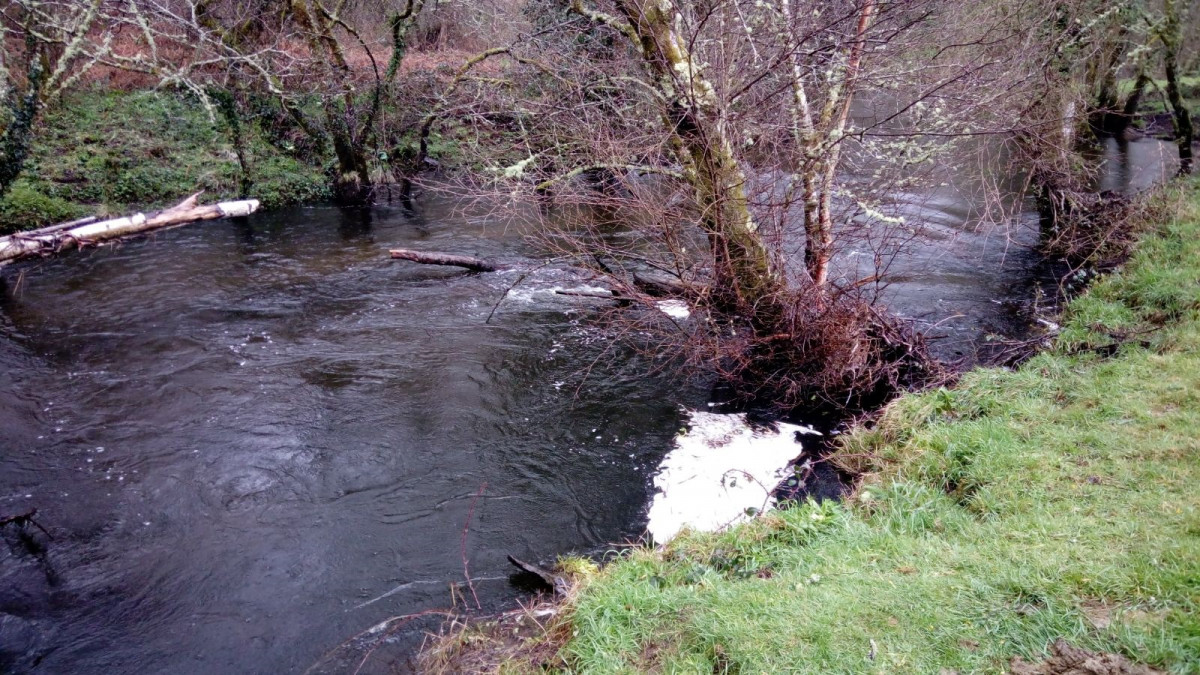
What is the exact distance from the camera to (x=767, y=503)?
6.00 metres

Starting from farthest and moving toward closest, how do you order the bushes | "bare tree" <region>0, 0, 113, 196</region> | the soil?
the bushes, "bare tree" <region>0, 0, 113, 196</region>, the soil

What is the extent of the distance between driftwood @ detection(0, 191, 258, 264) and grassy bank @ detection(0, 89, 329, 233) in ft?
7.01

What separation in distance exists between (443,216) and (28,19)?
7.46m

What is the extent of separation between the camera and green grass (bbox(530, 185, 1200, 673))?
127 inches

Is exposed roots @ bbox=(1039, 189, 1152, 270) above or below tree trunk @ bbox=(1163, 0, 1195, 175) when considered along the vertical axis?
below

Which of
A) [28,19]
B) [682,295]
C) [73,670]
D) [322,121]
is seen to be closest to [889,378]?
[682,295]

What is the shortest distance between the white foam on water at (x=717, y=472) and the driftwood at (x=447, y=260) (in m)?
5.50

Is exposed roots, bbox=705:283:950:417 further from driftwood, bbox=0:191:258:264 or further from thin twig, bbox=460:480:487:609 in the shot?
driftwood, bbox=0:191:258:264

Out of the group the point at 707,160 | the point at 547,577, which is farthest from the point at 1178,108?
the point at 547,577

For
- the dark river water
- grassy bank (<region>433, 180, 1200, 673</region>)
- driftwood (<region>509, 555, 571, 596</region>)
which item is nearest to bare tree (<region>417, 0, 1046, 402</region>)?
the dark river water

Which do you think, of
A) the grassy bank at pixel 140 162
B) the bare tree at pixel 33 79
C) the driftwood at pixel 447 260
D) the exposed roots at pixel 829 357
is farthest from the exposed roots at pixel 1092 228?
the grassy bank at pixel 140 162

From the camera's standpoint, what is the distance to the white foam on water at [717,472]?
5.96 meters

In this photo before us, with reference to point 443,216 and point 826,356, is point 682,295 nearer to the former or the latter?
point 826,356

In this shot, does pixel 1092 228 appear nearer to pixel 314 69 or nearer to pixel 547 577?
pixel 547 577
